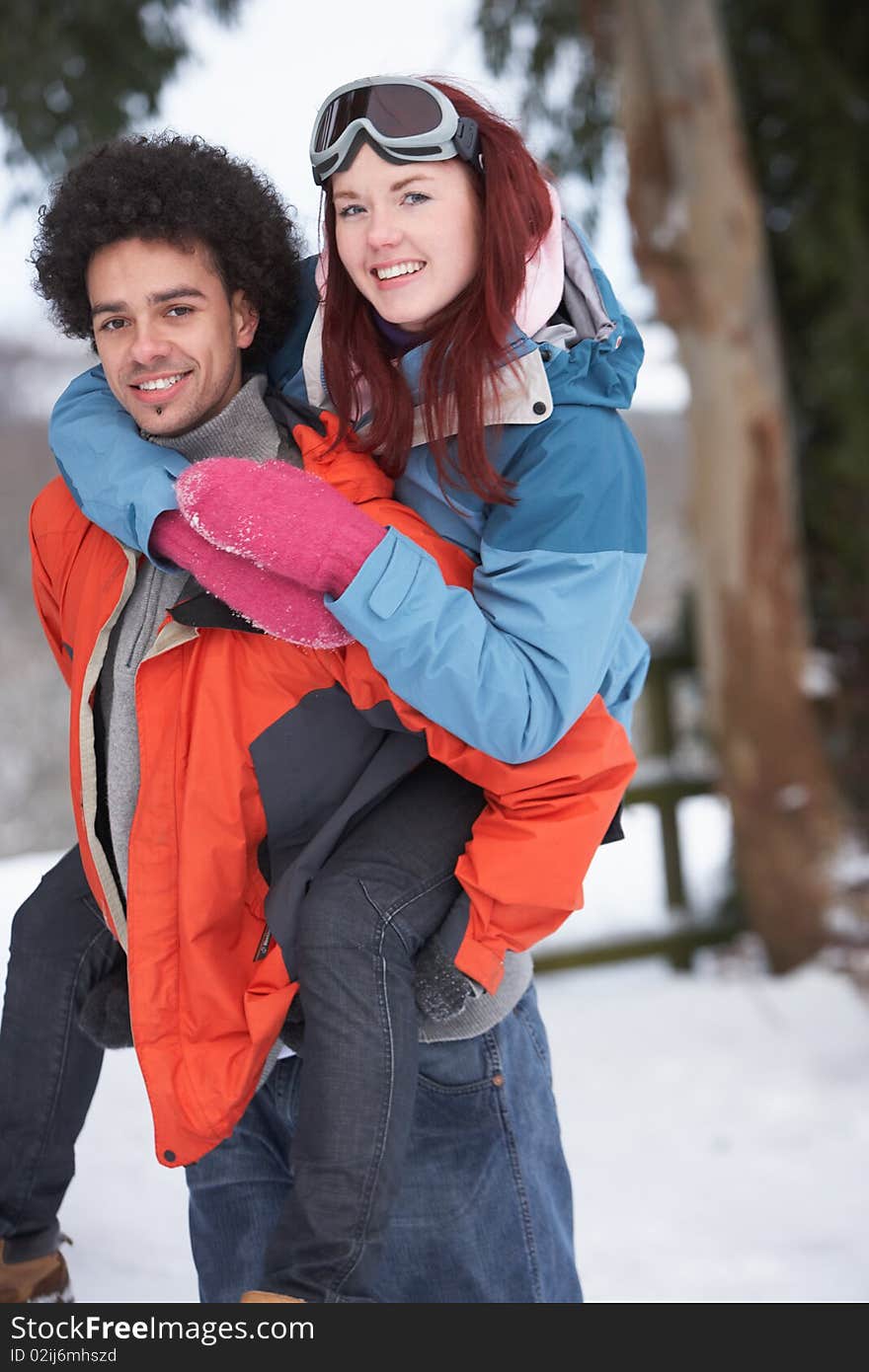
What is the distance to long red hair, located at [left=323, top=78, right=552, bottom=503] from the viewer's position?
1445 millimetres

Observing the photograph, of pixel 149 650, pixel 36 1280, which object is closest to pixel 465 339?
pixel 149 650

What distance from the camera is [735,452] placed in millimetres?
4328

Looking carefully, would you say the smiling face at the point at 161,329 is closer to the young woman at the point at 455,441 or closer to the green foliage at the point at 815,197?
the young woman at the point at 455,441

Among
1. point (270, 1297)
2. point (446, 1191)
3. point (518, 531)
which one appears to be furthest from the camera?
point (446, 1191)

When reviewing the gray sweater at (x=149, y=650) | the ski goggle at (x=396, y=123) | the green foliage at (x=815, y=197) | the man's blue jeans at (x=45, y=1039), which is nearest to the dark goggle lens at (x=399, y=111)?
the ski goggle at (x=396, y=123)

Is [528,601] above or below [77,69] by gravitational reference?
below

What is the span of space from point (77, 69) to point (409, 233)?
2.42 meters

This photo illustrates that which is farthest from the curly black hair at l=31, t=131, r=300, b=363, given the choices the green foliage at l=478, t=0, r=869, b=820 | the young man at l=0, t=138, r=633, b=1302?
→ the green foliage at l=478, t=0, r=869, b=820

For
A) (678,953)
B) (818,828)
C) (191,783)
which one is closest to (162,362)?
(191,783)

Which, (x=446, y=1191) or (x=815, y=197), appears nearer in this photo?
(x=446, y=1191)

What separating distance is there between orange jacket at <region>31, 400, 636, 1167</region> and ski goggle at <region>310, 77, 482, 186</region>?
12.6 inches

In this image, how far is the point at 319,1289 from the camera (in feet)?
4.34

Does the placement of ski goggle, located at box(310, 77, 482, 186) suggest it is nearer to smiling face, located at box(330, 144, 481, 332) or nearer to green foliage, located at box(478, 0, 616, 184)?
smiling face, located at box(330, 144, 481, 332)

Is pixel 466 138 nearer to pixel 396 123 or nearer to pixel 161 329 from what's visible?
pixel 396 123
